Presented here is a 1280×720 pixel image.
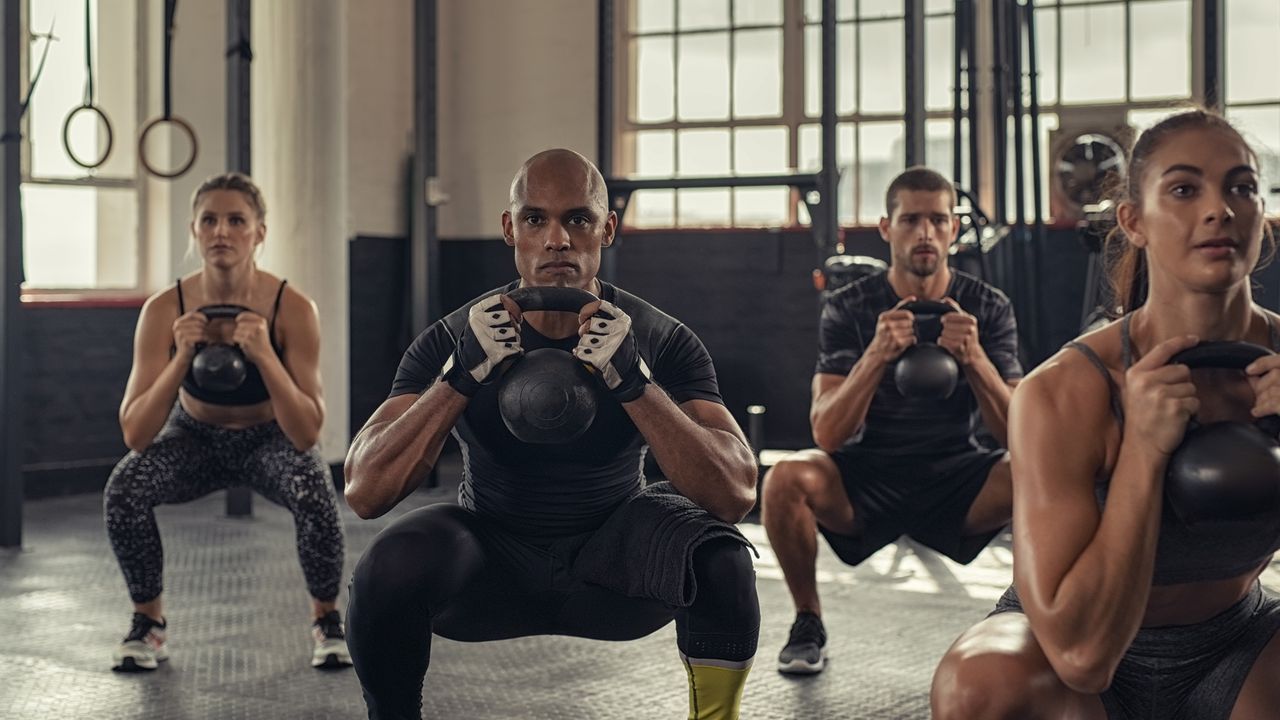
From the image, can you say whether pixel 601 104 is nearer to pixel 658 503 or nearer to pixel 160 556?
pixel 160 556

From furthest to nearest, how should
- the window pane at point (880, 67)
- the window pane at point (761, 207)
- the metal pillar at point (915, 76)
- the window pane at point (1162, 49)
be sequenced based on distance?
1. the window pane at point (761, 207)
2. the window pane at point (880, 67)
3. the window pane at point (1162, 49)
4. the metal pillar at point (915, 76)

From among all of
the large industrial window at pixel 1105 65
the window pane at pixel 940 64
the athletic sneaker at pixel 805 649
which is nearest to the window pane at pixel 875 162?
the window pane at pixel 940 64

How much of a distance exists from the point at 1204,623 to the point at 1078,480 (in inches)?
12.4

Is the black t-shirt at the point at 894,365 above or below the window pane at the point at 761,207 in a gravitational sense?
below

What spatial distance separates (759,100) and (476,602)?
614 cm

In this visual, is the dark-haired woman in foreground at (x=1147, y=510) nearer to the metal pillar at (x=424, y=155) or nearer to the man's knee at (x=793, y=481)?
the man's knee at (x=793, y=481)

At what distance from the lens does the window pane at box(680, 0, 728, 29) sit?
26.8ft

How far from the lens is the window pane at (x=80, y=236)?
684 cm

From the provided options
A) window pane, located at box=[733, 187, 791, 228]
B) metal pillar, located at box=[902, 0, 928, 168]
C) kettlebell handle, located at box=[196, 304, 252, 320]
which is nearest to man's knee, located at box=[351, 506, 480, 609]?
kettlebell handle, located at box=[196, 304, 252, 320]

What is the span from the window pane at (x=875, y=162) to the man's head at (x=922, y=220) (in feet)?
14.2

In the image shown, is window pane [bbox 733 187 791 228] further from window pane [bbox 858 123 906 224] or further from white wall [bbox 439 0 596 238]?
white wall [bbox 439 0 596 238]

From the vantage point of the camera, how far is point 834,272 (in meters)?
5.26

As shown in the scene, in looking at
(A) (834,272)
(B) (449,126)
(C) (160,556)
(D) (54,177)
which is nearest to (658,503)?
(C) (160,556)

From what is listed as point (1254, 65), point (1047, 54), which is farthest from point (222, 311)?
point (1254, 65)
